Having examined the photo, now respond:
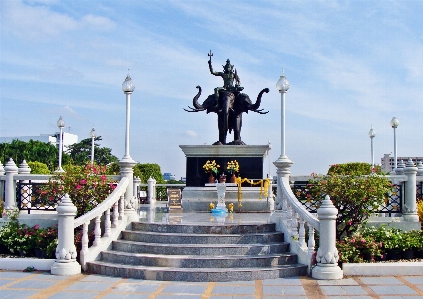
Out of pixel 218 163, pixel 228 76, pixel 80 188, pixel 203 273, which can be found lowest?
pixel 203 273

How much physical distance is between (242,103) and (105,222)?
8038mm

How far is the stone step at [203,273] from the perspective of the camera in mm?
8969

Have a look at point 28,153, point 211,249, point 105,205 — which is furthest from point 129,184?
point 28,153

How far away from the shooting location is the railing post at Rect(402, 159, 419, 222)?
1159 cm

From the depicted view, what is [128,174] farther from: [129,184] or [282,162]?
[282,162]

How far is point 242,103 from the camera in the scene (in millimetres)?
17547

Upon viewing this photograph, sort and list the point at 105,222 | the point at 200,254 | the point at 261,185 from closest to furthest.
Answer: the point at 200,254 → the point at 105,222 → the point at 261,185

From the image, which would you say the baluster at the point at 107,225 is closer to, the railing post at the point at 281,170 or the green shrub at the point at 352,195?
the railing post at the point at 281,170

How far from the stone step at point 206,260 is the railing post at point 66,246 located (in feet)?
3.07

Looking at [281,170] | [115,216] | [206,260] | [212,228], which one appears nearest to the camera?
[206,260]

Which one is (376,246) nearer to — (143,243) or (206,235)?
(206,235)

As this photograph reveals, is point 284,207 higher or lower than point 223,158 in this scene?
lower

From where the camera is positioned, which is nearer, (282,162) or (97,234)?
(97,234)

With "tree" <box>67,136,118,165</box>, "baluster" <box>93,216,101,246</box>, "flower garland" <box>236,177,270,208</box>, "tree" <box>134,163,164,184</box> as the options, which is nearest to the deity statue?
"flower garland" <box>236,177,270,208</box>
